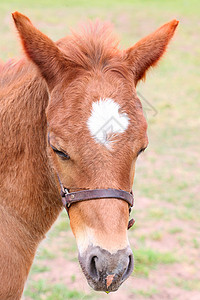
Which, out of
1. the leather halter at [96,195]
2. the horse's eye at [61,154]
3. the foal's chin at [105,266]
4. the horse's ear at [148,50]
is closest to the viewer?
the foal's chin at [105,266]

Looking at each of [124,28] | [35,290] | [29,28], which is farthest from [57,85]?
[124,28]

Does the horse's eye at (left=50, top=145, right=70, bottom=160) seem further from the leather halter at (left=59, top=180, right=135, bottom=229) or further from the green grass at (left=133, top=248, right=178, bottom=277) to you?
the green grass at (left=133, top=248, right=178, bottom=277)

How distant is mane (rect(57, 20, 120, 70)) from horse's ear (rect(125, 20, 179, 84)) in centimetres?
11

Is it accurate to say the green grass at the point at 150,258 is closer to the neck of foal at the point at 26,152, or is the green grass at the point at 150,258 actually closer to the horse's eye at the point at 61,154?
the neck of foal at the point at 26,152

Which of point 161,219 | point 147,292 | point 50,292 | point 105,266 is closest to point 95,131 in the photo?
point 105,266

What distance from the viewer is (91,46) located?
2.51 m

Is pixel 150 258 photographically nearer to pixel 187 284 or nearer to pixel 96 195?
pixel 187 284

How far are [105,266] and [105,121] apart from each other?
0.80 m

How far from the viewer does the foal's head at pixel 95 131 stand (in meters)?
2.14

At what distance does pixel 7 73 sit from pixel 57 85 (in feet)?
2.25

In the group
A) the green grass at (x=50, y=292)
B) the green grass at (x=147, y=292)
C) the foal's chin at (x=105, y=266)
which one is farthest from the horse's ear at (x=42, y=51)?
the green grass at (x=147, y=292)

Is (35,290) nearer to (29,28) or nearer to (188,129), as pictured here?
(29,28)

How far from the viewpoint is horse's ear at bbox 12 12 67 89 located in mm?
2289

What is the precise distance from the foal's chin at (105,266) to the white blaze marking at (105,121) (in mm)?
599
